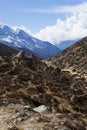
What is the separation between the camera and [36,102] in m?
39.5

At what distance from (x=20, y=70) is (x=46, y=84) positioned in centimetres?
535

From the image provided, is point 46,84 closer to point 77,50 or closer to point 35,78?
point 35,78

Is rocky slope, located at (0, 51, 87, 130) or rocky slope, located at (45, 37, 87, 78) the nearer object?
rocky slope, located at (0, 51, 87, 130)

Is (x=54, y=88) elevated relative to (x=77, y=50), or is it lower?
lower

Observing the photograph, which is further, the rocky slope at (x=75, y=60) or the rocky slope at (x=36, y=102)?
the rocky slope at (x=75, y=60)

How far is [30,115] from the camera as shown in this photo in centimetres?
2231

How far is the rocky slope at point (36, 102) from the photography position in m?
21.3

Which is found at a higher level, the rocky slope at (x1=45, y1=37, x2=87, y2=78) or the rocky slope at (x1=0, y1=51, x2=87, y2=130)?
the rocky slope at (x1=45, y1=37, x2=87, y2=78)

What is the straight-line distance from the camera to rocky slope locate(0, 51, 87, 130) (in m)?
21.3

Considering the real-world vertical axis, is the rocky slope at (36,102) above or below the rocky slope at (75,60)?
below

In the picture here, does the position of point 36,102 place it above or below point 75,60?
Result: below

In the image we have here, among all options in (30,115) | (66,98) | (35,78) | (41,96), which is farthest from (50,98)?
(30,115)

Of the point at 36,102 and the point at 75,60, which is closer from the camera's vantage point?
the point at 36,102

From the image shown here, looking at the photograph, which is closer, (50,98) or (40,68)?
(50,98)
